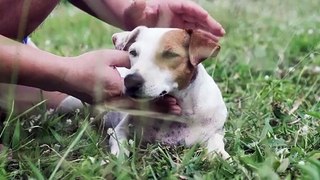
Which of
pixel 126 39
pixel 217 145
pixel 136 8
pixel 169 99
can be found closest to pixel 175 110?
pixel 169 99

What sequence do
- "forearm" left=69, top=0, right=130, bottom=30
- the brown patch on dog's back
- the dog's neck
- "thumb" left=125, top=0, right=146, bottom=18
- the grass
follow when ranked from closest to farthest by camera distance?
1. the grass
2. the brown patch on dog's back
3. the dog's neck
4. "thumb" left=125, top=0, right=146, bottom=18
5. "forearm" left=69, top=0, right=130, bottom=30

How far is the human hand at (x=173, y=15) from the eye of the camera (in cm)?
232

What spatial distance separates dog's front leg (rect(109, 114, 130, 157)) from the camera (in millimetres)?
2123

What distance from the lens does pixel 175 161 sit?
7.01 ft

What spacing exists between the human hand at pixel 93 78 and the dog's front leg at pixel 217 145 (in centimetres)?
29

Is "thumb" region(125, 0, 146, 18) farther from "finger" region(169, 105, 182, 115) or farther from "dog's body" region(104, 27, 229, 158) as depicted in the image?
"finger" region(169, 105, 182, 115)

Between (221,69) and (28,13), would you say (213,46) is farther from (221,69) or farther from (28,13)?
(221,69)

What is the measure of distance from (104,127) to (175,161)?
13.5 inches

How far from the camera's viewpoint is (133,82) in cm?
202

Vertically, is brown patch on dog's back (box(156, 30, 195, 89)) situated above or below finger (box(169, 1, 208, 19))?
below

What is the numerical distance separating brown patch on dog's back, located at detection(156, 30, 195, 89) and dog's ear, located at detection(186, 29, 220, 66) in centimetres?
2

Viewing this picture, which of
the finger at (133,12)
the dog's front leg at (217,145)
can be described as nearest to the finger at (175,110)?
the dog's front leg at (217,145)

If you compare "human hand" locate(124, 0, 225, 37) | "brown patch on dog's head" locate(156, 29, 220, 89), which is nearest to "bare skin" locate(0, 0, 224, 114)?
"human hand" locate(124, 0, 225, 37)

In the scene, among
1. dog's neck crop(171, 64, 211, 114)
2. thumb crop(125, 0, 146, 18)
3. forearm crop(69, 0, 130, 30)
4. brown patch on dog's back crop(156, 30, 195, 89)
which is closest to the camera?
brown patch on dog's back crop(156, 30, 195, 89)
